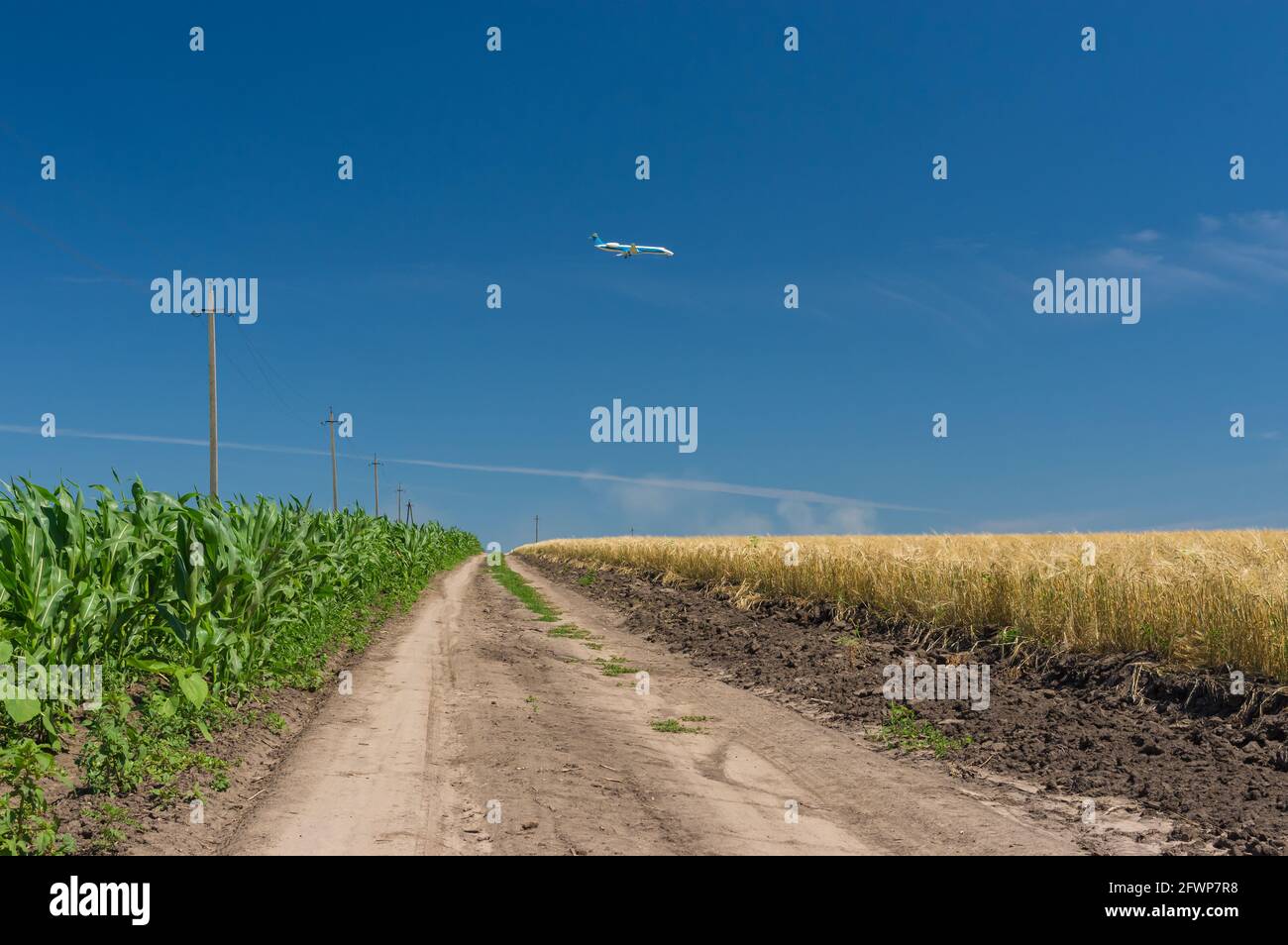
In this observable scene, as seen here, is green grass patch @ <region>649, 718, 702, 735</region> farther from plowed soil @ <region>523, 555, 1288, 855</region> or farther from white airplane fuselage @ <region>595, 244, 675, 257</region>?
white airplane fuselage @ <region>595, 244, 675, 257</region>

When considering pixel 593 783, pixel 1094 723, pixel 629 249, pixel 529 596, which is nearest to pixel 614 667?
pixel 593 783

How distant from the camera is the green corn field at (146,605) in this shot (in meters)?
8.19

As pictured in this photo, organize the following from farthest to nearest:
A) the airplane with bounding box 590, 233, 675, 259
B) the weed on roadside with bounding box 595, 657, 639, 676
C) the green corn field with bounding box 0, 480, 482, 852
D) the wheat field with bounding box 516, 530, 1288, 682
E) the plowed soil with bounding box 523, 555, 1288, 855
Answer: the airplane with bounding box 590, 233, 675, 259 < the weed on roadside with bounding box 595, 657, 639, 676 < the wheat field with bounding box 516, 530, 1288, 682 < the green corn field with bounding box 0, 480, 482, 852 < the plowed soil with bounding box 523, 555, 1288, 855

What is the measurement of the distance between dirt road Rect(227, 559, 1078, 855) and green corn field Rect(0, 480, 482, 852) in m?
1.31

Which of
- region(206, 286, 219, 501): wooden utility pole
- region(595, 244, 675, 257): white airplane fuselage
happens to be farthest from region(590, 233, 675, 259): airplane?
region(206, 286, 219, 501): wooden utility pole

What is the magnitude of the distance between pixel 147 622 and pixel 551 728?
503 cm

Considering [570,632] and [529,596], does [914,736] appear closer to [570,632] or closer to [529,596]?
[570,632]

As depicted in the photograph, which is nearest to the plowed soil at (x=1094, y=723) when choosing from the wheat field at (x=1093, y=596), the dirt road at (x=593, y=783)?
the wheat field at (x=1093, y=596)

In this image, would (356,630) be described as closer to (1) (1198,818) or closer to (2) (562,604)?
(2) (562,604)

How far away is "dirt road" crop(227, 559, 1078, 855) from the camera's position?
6.25 m

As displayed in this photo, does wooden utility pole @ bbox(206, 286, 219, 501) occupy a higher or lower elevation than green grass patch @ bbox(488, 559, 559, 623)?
higher

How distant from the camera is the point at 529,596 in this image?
29.2 m

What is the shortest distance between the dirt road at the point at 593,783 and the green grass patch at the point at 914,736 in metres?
0.48

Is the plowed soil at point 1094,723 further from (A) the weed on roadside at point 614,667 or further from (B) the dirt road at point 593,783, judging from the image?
(A) the weed on roadside at point 614,667
